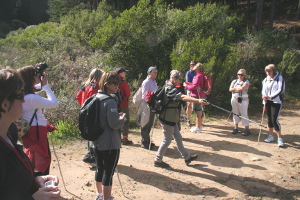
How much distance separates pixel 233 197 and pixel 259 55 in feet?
39.2

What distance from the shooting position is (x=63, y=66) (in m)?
11.0

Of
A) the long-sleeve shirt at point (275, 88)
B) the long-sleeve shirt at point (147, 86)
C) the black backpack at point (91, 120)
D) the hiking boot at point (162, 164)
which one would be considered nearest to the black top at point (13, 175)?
the black backpack at point (91, 120)

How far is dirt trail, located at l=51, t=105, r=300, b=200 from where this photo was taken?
458 centimetres

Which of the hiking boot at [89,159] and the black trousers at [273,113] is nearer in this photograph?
the hiking boot at [89,159]

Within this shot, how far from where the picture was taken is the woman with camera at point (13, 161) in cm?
167

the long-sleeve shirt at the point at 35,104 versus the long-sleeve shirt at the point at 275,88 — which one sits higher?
the long-sleeve shirt at the point at 275,88

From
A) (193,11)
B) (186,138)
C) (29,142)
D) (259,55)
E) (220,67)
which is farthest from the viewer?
(259,55)

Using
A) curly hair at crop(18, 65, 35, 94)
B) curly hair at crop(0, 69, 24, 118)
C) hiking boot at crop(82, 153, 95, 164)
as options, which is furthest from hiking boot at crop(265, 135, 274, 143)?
curly hair at crop(0, 69, 24, 118)

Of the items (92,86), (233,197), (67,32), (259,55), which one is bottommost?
(233,197)

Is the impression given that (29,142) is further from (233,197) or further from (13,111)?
(233,197)

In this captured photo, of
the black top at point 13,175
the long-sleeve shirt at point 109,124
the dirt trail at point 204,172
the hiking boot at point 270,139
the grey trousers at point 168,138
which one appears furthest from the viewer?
the hiking boot at point 270,139

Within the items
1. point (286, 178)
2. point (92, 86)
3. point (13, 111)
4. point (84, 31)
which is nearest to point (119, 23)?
point (84, 31)

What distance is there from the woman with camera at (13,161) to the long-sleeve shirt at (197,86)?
20.2 ft

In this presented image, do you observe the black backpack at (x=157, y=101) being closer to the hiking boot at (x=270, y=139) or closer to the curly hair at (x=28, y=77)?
the curly hair at (x=28, y=77)
